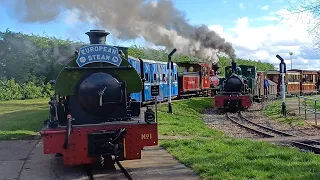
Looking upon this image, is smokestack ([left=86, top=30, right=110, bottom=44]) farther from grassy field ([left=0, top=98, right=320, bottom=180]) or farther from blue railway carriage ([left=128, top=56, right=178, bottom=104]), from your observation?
blue railway carriage ([left=128, top=56, right=178, bottom=104])

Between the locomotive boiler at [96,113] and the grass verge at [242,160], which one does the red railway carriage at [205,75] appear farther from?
the locomotive boiler at [96,113]

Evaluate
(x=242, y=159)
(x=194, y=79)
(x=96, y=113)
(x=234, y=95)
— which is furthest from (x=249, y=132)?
(x=194, y=79)

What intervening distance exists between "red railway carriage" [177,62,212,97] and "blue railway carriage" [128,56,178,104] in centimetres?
138

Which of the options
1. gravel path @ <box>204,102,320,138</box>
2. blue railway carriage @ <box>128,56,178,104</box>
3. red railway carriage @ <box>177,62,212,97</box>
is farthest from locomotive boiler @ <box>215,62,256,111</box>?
red railway carriage @ <box>177,62,212,97</box>

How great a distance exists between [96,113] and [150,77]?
630 inches

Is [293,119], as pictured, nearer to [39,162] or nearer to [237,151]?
[237,151]

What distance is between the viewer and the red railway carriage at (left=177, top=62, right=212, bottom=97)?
3228cm

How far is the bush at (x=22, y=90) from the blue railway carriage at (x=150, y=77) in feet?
31.6

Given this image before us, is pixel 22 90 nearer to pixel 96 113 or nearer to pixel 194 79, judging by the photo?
pixel 194 79

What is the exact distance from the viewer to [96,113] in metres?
8.53

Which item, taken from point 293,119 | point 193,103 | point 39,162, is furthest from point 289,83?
point 39,162

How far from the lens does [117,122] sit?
8469mm

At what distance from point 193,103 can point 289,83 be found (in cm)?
1499

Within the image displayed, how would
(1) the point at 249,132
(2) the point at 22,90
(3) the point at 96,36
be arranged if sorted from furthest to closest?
(2) the point at 22,90
(1) the point at 249,132
(3) the point at 96,36
